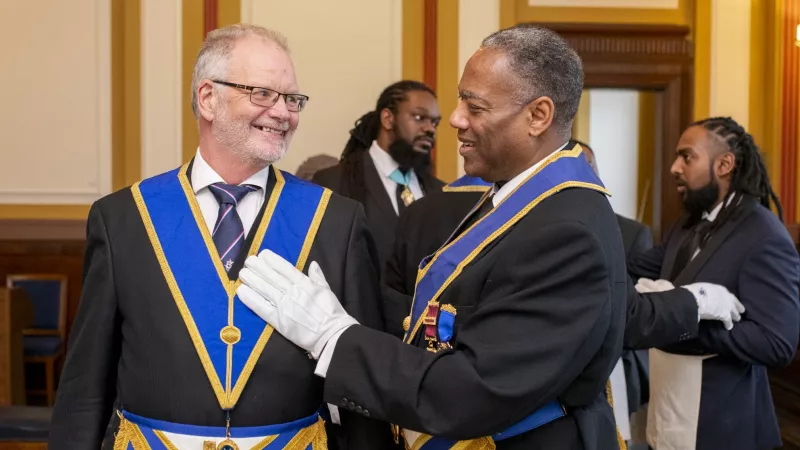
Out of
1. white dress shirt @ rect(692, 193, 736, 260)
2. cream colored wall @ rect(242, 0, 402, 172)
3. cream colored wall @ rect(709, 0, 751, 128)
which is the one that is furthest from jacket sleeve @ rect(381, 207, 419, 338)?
cream colored wall @ rect(709, 0, 751, 128)

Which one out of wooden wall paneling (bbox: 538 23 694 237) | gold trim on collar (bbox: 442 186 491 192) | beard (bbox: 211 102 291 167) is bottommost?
gold trim on collar (bbox: 442 186 491 192)

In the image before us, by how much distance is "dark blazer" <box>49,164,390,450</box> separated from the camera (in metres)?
1.69

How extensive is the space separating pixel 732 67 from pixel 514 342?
195 inches

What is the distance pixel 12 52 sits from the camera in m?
5.73

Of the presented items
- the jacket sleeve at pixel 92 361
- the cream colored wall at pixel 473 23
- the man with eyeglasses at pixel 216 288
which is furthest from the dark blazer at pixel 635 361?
the cream colored wall at pixel 473 23

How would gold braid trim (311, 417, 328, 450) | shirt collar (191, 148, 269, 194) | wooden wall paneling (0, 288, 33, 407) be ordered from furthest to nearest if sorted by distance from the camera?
1. wooden wall paneling (0, 288, 33, 407)
2. shirt collar (191, 148, 269, 194)
3. gold braid trim (311, 417, 328, 450)

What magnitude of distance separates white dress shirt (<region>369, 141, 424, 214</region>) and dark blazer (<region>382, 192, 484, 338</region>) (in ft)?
2.52

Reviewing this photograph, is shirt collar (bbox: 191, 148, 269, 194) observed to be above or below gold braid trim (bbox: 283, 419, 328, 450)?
above

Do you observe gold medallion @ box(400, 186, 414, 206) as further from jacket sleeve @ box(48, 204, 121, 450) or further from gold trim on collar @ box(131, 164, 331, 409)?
jacket sleeve @ box(48, 204, 121, 450)

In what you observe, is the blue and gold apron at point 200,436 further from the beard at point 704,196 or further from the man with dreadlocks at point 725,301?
the beard at point 704,196

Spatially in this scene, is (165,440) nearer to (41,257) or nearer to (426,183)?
(426,183)

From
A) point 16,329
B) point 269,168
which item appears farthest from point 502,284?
point 16,329

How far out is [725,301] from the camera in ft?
8.40

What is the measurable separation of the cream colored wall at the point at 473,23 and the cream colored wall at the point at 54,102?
2.19m
